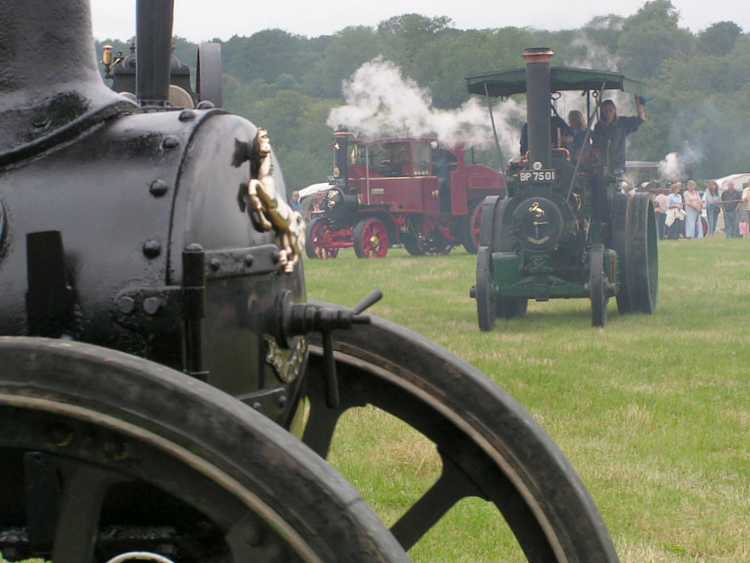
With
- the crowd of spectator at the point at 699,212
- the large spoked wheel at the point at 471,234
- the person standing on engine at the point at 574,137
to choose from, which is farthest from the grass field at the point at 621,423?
the crowd of spectator at the point at 699,212

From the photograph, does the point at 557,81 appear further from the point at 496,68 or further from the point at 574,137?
the point at 496,68

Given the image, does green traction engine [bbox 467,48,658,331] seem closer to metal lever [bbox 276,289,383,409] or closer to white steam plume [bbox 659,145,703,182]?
metal lever [bbox 276,289,383,409]

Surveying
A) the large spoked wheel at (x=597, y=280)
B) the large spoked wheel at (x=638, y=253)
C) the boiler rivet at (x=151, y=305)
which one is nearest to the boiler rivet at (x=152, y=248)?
the boiler rivet at (x=151, y=305)

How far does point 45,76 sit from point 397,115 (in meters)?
37.6

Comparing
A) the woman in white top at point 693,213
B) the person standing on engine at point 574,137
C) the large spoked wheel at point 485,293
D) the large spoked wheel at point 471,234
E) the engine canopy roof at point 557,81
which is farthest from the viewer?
the woman in white top at point 693,213

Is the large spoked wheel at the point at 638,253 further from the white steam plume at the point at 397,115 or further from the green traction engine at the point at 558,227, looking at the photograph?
the white steam plume at the point at 397,115

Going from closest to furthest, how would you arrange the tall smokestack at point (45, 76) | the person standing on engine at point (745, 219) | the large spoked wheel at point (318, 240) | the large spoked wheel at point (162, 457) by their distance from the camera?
the large spoked wheel at point (162, 457) < the tall smokestack at point (45, 76) < the large spoked wheel at point (318, 240) < the person standing on engine at point (745, 219)

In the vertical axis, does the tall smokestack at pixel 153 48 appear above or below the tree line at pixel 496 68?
below

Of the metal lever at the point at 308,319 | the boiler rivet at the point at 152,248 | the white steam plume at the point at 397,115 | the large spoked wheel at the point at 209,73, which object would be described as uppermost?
the white steam plume at the point at 397,115

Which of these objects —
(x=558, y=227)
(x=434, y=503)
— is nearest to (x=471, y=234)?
(x=558, y=227)

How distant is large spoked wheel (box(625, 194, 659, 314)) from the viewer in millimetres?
13852

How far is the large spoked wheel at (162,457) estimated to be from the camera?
6.82 feet

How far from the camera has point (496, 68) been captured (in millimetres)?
59594

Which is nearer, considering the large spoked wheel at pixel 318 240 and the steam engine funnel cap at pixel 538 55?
the steam engine funnel cap at pixel 538 55
